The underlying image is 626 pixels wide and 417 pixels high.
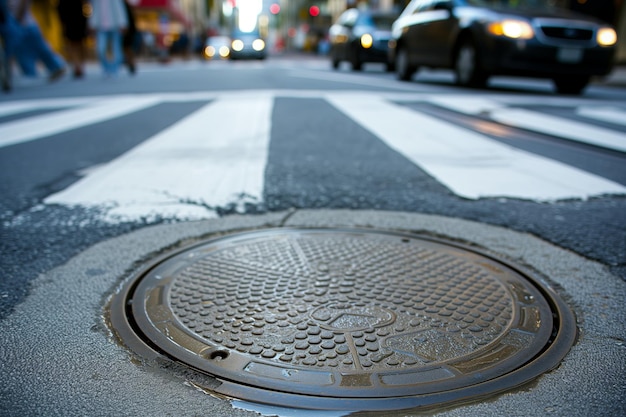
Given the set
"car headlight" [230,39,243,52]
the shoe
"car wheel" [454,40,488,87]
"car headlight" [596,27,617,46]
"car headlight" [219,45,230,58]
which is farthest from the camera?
"car headlight" [219,45,230,58]

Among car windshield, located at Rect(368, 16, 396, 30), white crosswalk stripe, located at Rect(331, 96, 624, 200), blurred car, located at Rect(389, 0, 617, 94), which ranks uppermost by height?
car windshield, located at Rect(368, 16, 396, 30)

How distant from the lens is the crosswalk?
239cm

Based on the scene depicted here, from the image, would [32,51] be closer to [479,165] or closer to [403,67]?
[403,67]

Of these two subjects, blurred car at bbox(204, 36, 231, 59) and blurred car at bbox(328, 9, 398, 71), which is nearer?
blurred car at bbox(328, 9, 398, 71)

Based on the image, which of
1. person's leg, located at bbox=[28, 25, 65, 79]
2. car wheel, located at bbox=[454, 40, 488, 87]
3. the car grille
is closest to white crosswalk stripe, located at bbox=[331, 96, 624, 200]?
car wheel, located at bbox=[454, 40, 488, 87]

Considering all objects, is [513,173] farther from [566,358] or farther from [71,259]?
[71,259]

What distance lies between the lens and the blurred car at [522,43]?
662 centimetres

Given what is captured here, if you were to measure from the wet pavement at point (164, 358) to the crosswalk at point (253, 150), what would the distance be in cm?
59

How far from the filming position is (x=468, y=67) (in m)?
7.34

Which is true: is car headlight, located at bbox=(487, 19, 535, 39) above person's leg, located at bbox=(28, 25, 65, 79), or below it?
above

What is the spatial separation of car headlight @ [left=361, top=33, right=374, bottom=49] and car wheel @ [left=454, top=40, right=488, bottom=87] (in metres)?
5.03

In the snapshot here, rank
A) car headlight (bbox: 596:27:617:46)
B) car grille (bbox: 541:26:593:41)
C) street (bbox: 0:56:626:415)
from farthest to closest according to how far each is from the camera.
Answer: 1. car headlight (bbox: 596:27:617:46)
2. car grille (bbox: 541:26:593:41)
3. street (bbox: 0:56:626:415)

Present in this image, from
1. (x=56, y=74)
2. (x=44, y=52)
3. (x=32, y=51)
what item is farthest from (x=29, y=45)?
(x=56, y=74)

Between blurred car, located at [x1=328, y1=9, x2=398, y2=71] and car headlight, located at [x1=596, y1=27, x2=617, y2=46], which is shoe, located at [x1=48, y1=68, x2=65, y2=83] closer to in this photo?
blurred car, located at [x1=328, y1=9, x2=398, y2=71]
